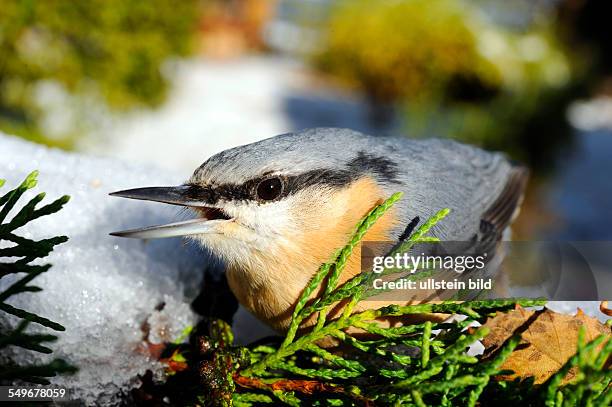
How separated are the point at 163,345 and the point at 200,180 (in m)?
0.30

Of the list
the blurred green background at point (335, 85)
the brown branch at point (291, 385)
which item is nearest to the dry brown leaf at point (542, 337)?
the brown branch at point (291, 385)

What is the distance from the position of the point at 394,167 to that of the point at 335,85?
325 inches

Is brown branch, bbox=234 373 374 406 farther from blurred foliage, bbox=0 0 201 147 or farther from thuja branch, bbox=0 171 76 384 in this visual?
blurred foliage, bbox=0 0 201 147

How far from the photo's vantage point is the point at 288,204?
1.14 meters

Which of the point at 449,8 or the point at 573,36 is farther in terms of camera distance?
the point at 573,36

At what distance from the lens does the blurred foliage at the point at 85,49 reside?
416cm

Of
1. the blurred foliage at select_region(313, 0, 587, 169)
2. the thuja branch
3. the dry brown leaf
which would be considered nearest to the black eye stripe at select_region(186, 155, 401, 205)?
the thuja branch

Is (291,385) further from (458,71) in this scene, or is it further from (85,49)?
(458,71)

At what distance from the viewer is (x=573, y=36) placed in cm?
788

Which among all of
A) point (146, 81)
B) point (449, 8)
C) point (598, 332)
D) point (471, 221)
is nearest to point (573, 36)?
point (449, 8)

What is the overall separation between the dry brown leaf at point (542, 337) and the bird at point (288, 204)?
28cm

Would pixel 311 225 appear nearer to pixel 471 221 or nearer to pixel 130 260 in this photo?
pixel 130 260

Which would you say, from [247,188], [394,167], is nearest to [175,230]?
[247,188]

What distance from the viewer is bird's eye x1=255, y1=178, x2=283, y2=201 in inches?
43.0
